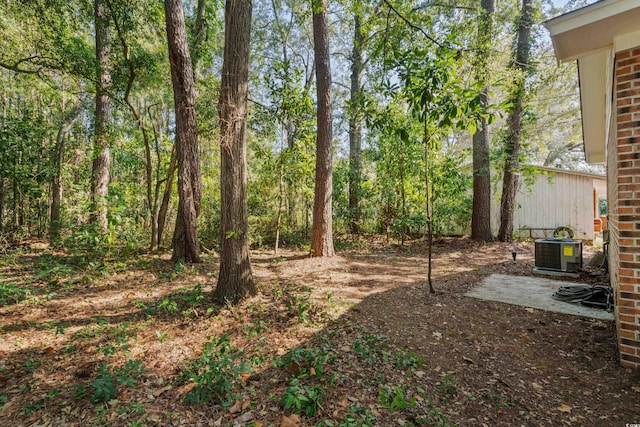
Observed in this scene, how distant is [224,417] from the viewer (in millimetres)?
1926

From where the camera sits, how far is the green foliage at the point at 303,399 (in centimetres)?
192

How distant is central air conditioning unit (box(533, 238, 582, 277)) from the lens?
5.24 metres

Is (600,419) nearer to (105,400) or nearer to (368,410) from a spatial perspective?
(368,410)

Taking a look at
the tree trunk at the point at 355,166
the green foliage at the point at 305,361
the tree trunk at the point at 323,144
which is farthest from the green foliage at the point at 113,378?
the tree trunk at the point at 355,166

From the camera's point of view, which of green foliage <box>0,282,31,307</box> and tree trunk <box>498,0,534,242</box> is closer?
green foliage <box>0,282,31,307</box>

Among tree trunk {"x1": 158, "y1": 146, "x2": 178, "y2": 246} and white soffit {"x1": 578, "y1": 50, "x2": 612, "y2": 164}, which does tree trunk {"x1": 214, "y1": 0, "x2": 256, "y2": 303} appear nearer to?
tree trunk {"x1": 158, "y1": 146, "x2": 178, "y2": 246}

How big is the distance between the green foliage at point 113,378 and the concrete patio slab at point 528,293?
4.15 metres

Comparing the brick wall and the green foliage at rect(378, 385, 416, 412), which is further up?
the brick wall

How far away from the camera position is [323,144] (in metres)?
6.38

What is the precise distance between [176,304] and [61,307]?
4.95 feet

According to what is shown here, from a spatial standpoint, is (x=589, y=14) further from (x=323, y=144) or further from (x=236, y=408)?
(x=323, y=144)

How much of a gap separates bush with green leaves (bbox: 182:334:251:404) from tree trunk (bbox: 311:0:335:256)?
156 inches

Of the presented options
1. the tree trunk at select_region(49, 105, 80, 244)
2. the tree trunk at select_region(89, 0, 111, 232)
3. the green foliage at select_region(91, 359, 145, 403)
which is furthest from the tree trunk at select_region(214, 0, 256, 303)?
the tree trunk at select_region(49, 105, 80, 244)

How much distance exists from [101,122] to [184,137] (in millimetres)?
2595
